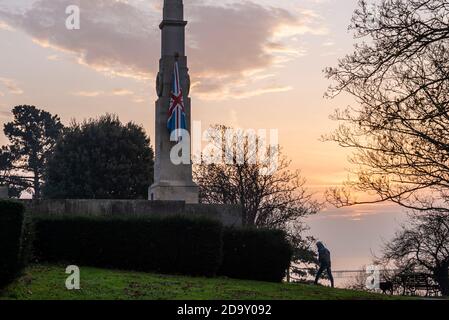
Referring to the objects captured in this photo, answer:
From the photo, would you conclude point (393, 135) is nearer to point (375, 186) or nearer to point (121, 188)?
point (375, 186)

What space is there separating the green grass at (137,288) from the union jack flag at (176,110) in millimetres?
7981

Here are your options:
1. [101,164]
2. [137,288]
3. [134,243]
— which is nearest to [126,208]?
[134,243]

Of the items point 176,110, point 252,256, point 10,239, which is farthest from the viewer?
point 176,110

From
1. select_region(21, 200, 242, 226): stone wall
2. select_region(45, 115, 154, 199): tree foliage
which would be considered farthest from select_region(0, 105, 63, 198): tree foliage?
select_region(21, 200, 242, 226): stone wall

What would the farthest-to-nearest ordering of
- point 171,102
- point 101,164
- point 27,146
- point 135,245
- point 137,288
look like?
point 27,146 < point 101,164 < point 171,102 < point 135,245 < point 137,288

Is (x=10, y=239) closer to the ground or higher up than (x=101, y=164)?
closer to the ground

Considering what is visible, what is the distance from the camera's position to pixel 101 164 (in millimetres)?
36906

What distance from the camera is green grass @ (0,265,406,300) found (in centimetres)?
1466

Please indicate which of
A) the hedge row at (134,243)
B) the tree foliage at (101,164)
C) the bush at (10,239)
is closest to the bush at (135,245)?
the hedge row at (134,243)

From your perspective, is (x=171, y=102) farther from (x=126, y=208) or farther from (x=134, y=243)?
(x=134, y=243)

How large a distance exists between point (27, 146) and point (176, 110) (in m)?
47.7

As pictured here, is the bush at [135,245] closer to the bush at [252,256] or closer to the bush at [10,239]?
the bush at [252,256]

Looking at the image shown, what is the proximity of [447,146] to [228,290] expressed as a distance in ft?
20.5
